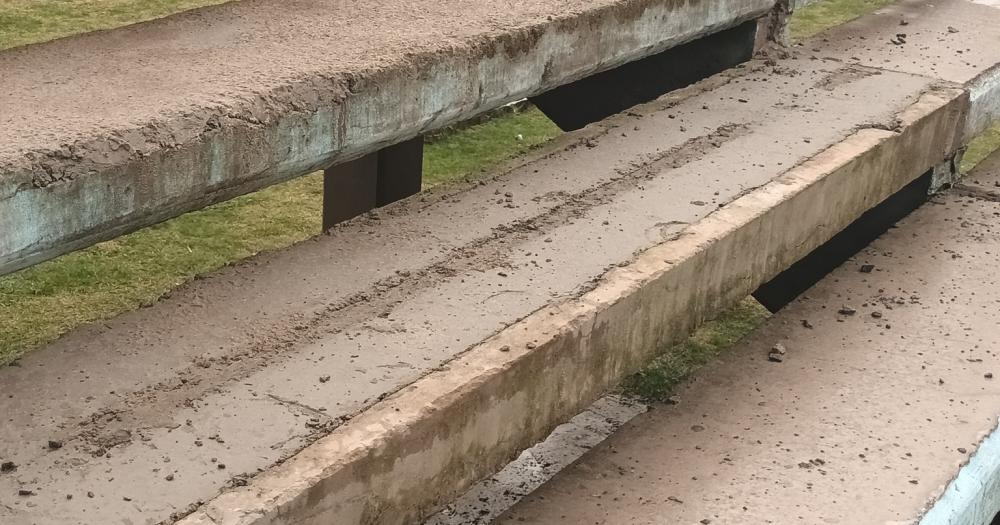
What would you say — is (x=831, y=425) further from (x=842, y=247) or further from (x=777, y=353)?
(x=842, y=247)

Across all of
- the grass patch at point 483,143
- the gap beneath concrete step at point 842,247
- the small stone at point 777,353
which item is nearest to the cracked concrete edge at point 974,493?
the small stone at point 777,353

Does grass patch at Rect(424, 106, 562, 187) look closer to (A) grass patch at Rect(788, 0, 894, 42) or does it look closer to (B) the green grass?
(B) the green grass

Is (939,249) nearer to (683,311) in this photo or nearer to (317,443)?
(683,311)

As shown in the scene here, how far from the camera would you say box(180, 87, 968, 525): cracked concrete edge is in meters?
2.05

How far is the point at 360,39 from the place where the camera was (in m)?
3.16

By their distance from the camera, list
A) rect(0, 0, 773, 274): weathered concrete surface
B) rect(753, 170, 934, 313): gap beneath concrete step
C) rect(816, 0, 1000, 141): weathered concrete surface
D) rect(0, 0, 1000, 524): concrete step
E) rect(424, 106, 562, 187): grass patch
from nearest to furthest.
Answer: rect(0, 0, 1000, 524): concrete step, rect(0, 0, 773, 274): weathered concrete surface, rect(753, 170, 934, 313): gap beneath concrete step, rect(816, 0, 1000, 141): weathered concrete surface, rect(424, 106, 562, 187): grass patch

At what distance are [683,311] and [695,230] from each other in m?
0.19

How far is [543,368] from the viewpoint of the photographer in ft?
8.14

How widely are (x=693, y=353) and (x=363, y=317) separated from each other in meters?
1.72

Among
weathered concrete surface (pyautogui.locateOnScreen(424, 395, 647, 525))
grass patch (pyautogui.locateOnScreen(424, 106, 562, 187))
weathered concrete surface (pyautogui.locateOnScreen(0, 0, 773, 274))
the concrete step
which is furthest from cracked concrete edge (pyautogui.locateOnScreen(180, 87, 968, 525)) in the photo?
grass patch (pyautogui.locateOnScreen(424, 106, 562, 187))

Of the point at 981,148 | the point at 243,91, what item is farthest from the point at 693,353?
the point at 981,148

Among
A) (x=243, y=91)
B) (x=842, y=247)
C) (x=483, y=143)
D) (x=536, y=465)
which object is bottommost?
(x=536, y=465)

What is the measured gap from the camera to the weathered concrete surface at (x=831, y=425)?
2.58m

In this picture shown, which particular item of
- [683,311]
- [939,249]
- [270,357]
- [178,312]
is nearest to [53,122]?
[178,312]
